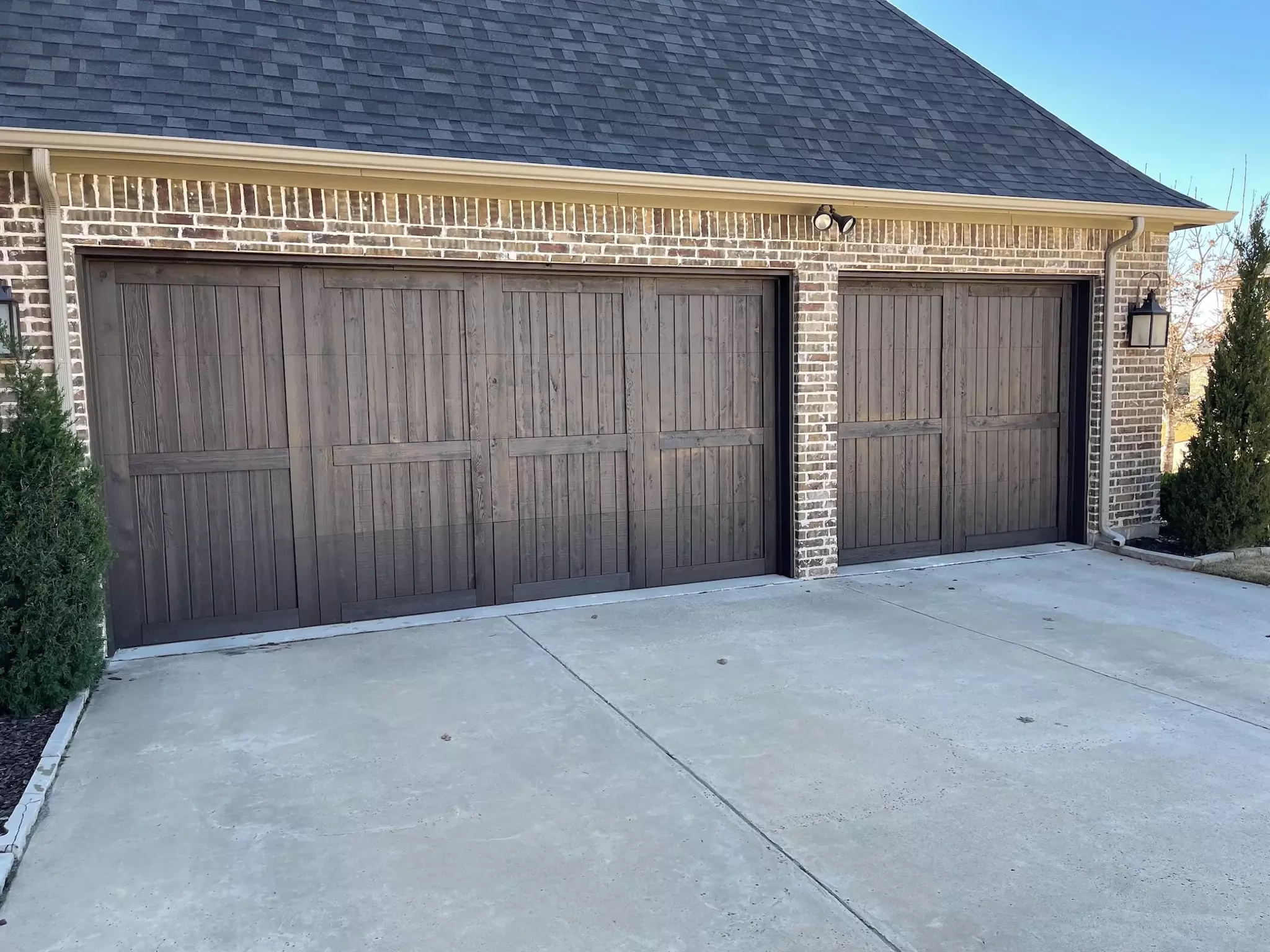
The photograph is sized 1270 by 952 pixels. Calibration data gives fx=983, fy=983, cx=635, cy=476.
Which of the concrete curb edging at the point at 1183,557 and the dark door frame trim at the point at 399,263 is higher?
the dark door frame trim at the point at 399,263

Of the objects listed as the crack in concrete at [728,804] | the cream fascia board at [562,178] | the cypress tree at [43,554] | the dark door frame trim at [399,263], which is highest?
the cream fascia board at [562,178]

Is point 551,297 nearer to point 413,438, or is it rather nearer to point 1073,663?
point 413,438

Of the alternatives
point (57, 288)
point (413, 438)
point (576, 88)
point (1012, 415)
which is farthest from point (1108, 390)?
point (57, 288)

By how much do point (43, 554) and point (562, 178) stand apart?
132 inches

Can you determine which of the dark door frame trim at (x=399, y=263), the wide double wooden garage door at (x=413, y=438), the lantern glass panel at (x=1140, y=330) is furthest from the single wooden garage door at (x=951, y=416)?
the dark door frame trim at (x=399, y=263)

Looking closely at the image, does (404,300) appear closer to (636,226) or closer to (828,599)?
(636,226)

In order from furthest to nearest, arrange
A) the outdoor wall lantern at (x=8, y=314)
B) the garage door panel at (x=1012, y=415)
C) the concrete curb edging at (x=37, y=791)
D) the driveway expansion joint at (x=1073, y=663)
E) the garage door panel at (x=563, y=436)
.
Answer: the garage door panel at (x=1012, y=415), the garage door panel at (x=563, y=436), the outdoor wall lantern at (x=8, y=314), the driveway expansion joint at (x=1073, y=663), the concrete curb edging at (x=37, y=791)

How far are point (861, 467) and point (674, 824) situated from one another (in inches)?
180

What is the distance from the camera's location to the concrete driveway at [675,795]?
279cm

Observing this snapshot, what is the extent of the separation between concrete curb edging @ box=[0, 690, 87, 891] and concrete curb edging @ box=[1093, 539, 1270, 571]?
733cm

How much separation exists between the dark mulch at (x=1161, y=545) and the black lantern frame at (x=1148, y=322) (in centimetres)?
161

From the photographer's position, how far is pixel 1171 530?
26.7ft

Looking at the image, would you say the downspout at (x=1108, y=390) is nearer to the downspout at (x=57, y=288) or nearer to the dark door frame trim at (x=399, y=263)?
the dark door frame trim at (x=399, y=263)

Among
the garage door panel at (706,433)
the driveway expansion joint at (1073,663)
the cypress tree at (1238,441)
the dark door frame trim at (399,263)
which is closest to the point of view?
the driveway expansion joint at (1073,663)
